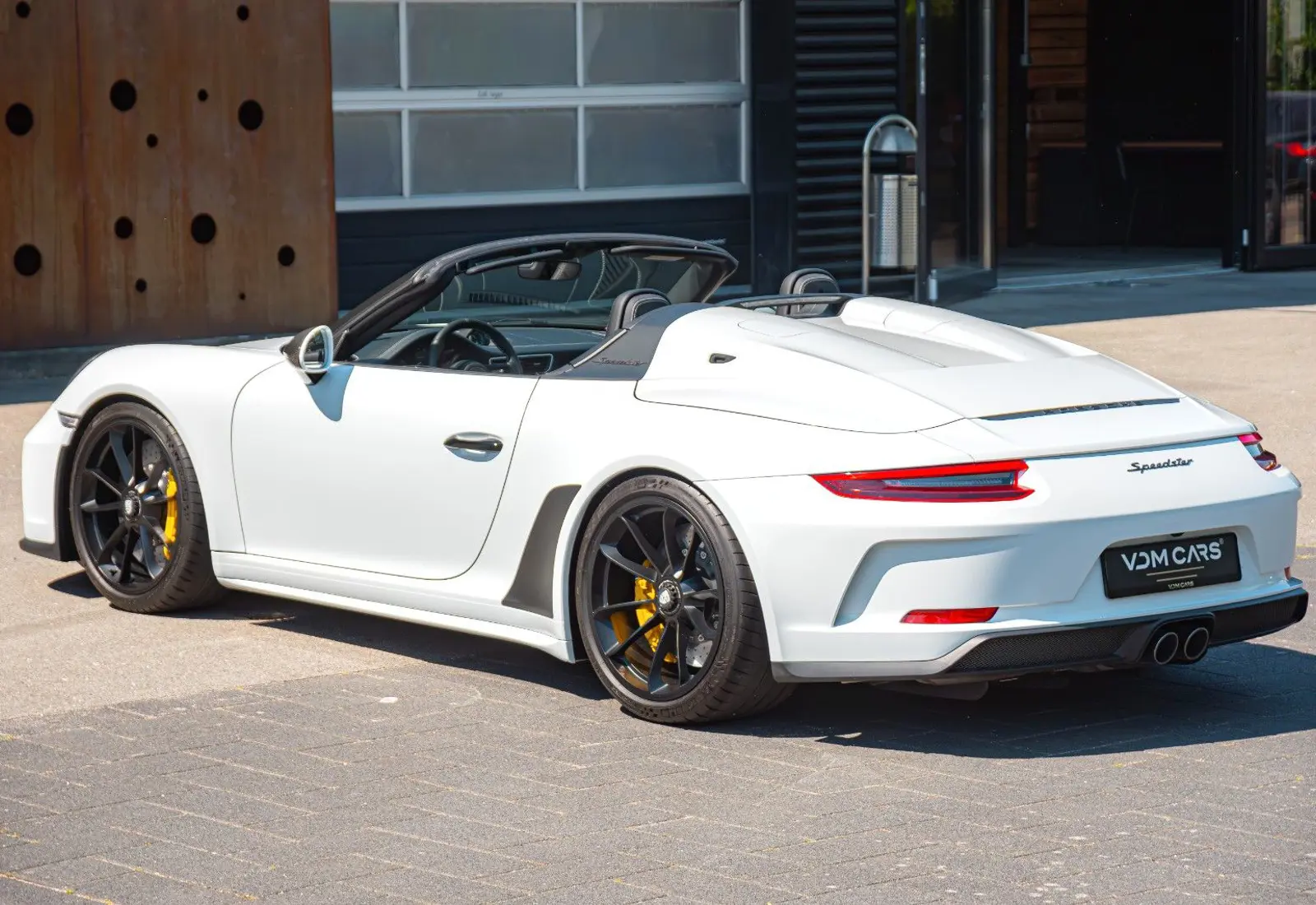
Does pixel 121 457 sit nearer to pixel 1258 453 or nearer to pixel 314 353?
pixel 314 353

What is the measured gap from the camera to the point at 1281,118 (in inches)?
774

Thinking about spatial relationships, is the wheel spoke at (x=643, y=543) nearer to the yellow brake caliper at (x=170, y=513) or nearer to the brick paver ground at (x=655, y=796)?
the brick paver ground at (x=655, y=796)

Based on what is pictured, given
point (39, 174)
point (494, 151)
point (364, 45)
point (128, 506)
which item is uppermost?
point (364, 45)

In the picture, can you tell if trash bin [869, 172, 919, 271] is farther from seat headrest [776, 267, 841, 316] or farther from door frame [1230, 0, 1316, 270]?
seat headrest [776, 267, 841, 316]

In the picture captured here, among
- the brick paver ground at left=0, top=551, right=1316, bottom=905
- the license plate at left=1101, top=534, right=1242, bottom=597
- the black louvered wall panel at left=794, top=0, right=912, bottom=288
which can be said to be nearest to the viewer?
the brick paver ground at left=0, top=551, right=1316, bottom=905

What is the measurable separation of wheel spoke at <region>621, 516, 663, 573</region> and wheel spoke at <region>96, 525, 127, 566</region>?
6.98 feet

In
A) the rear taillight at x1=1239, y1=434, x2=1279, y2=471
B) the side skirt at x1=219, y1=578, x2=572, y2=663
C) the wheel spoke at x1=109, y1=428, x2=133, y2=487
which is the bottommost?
the side skirt at x1=219, y1=578, x2=572, y2=663

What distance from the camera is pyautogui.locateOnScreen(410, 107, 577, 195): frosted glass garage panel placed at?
49.4 ft

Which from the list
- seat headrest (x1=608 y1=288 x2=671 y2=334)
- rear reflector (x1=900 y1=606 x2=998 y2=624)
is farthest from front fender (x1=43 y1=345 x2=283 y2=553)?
rear reflector (x1=900 y1=606 x2=998 y2=624)

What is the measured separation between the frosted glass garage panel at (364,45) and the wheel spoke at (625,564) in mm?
9543

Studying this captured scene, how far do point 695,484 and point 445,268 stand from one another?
4.39 feet

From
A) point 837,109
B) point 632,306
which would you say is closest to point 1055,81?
point 837,109

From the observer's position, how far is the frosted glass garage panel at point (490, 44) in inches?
587

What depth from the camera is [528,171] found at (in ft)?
50.7
